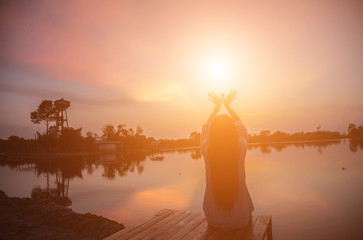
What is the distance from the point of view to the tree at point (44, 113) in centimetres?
6500

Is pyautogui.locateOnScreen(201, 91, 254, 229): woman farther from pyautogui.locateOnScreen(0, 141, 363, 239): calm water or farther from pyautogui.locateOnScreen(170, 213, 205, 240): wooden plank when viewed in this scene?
pyautogui.locateOnScreen(0, 141, 363, 239): calm water

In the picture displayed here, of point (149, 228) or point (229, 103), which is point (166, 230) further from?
point (229, 103)

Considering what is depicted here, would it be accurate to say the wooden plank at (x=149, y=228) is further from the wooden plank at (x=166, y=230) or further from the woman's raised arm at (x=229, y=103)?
the woman's raised arm at (x=229, y=103)

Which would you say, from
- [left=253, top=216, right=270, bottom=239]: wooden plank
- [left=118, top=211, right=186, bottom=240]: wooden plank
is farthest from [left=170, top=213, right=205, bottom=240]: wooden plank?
[left=253, top=216, right=270, bottom=239]: wooden plank

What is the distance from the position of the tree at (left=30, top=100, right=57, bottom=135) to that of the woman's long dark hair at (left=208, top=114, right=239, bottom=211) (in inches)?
2844

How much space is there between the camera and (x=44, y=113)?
65688 millimetres

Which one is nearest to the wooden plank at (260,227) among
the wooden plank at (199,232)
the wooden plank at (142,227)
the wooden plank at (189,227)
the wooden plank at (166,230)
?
the wooden plank at (199,232)

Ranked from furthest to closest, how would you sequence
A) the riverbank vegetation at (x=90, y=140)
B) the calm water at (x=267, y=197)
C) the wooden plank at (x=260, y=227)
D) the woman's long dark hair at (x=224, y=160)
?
the riverbank vegetation at (x=90, y=140) < the calm water at (x=267, y=197) < the wooden plank at (x=260, y=227) < the woman's long dark hair at (x=224, y=160)

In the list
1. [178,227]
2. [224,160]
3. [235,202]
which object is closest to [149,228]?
[178,227]

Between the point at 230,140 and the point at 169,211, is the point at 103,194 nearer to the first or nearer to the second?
the point at 169,211

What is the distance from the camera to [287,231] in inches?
386

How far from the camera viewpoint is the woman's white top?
355 cm

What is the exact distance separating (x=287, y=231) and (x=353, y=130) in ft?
551

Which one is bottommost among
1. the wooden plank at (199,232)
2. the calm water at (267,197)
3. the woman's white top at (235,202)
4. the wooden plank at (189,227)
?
the calm water at (267,197)
